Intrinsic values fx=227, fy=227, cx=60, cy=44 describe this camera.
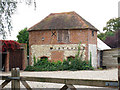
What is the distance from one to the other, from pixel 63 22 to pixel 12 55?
7310 mm

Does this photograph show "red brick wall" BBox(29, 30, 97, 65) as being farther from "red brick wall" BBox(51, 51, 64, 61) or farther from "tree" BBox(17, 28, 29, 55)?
"tree" BBox(17, 28, 29, 55)

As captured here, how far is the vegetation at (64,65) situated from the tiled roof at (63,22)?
2.69 m

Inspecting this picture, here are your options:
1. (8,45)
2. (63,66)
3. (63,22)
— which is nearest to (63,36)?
(63,22)

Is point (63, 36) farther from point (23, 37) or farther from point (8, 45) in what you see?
point (23, 37)

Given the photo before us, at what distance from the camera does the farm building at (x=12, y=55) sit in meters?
20.8

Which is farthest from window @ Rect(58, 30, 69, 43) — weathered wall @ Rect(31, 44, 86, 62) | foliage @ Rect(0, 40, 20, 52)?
foliage @ Rect(0, 40, 20, 52)

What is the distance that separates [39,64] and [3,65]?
476 centimetres

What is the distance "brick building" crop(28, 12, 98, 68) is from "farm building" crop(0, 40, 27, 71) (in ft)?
9.79

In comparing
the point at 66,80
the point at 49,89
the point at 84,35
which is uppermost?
the point at 84,35

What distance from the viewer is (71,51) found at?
82.6ft

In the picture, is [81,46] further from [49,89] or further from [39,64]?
[49,89]

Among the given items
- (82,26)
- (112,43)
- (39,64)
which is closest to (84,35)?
(82,26)

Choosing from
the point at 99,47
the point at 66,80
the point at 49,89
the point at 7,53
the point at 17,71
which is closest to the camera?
the point at 66,80

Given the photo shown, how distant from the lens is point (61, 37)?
2547 centimetres
